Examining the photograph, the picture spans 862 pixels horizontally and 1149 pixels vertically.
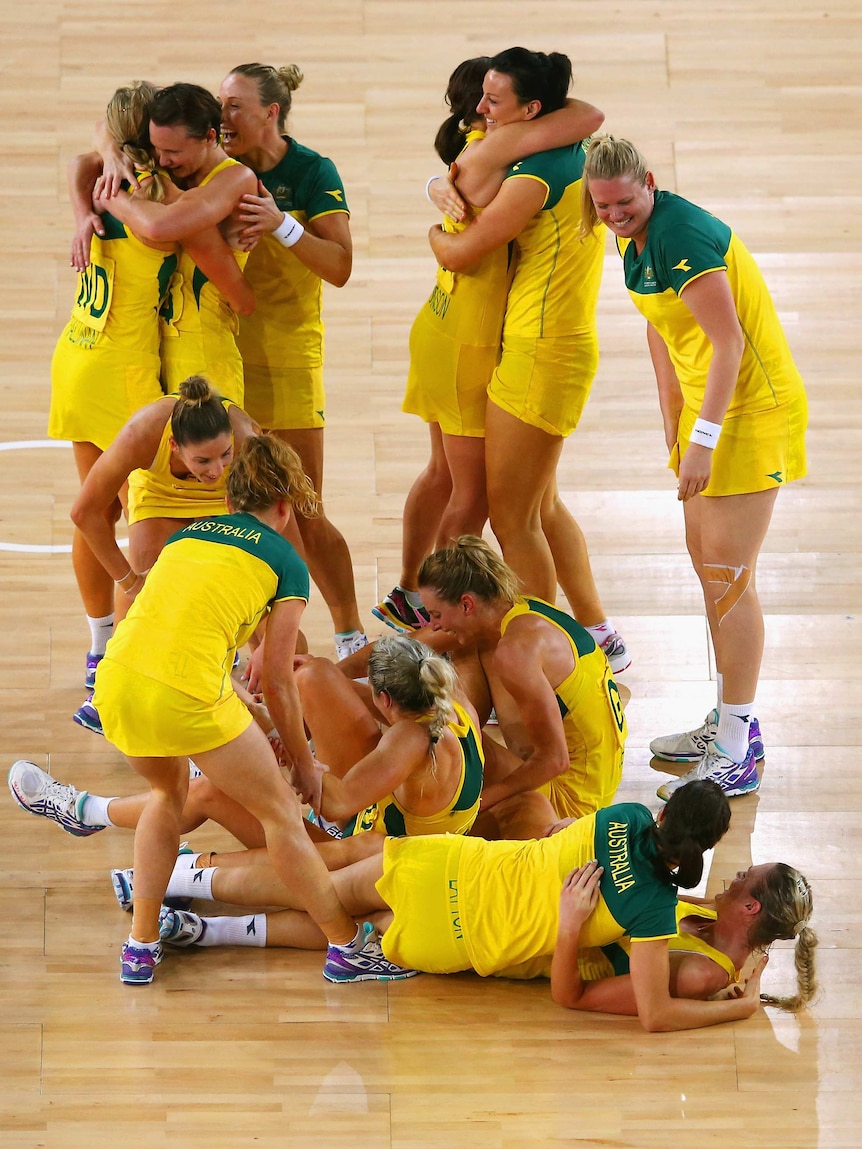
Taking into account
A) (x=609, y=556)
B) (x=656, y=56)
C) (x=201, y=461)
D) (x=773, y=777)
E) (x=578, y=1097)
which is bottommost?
(x=578, y=1097)

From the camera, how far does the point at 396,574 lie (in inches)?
177

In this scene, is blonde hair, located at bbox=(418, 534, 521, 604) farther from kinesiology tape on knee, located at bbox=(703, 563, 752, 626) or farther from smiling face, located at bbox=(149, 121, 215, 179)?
smiling face, located at bbox=(149, 121, 215, 179)

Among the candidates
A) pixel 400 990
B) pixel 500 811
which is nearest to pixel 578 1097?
pixel 400 990

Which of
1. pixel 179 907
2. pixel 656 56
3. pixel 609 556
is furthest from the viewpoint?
pixel 656 56

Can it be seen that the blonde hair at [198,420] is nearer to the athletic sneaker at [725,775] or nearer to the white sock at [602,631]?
the white sock at [602,631]

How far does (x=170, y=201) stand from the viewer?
3611mm

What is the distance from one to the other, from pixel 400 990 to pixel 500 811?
1.63ft

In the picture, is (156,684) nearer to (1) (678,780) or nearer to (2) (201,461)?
(2) (201,461)

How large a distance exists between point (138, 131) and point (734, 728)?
2.08 m

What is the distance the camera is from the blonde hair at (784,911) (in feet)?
9.61

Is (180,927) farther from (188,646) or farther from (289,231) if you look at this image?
(289,231)

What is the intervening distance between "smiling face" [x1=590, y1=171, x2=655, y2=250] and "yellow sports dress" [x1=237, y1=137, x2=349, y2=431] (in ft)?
2.96

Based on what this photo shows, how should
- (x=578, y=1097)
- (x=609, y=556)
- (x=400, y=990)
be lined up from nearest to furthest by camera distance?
(x=578, y=1097), (x=400, y=990), (x=609, y=556)

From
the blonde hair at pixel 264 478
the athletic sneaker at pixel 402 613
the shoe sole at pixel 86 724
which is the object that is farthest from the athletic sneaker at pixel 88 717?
the blonde hair at pixel 264 478
